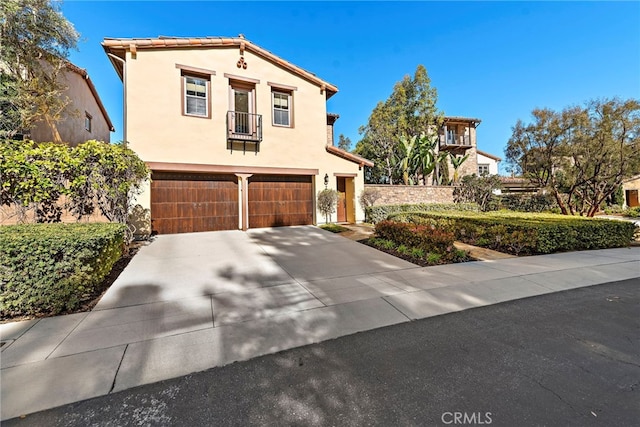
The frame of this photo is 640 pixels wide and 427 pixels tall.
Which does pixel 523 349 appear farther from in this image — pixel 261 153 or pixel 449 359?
pixel 261 153

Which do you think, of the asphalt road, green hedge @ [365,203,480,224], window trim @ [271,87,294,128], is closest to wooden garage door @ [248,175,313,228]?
window trim @ [271,87,294,128]

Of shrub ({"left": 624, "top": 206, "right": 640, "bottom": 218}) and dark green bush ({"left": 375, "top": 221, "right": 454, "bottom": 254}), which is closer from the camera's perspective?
dark green bush ({"left": 375, "top": 221, "right": 454, "bottom": 254})

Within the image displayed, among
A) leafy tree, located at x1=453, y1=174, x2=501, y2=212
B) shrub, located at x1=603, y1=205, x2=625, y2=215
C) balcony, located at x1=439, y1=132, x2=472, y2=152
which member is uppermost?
balcony, located at x1=439, y1=132, x2=472, y2=152

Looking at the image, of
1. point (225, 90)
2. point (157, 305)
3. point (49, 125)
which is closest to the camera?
point (157, 305)

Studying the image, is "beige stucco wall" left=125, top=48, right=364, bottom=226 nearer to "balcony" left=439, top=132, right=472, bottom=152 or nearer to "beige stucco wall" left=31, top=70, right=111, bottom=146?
"beige stucco wall" left=31, top=70, right=111, bottom=146

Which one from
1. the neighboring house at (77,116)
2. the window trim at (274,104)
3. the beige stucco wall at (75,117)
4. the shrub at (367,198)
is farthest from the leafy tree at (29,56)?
the shrub at (367,198)

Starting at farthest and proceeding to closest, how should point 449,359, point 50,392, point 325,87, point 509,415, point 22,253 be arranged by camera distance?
point 325,87 → point 22,253 → point 449,359 → point 50,392 → point 509,415

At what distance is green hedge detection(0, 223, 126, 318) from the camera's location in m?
3.64

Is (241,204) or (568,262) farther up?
(241,204)

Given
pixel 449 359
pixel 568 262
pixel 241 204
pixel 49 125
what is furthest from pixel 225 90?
pixel 568 262

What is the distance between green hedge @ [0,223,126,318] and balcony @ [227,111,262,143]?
24.8ft

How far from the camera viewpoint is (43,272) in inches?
150

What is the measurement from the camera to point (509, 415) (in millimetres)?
2053

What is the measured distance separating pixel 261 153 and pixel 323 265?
6.94 meters
